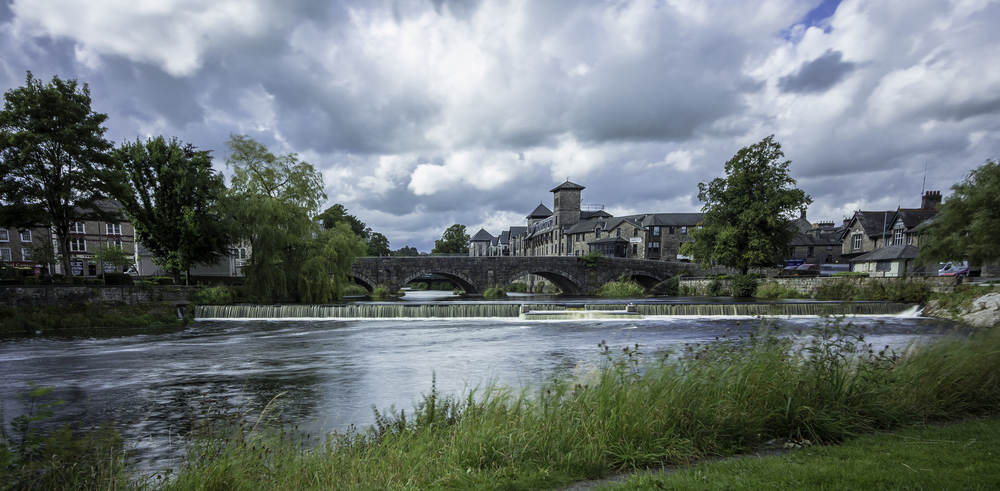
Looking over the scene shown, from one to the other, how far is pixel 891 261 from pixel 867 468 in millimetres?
46818

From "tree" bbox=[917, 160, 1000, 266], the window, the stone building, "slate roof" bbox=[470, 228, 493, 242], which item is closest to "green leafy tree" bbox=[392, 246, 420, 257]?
"slate roof" bbox=[470, 228, 493, 242]

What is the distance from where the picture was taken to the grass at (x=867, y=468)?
3461 mm

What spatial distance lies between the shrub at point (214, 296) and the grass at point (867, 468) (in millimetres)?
28059

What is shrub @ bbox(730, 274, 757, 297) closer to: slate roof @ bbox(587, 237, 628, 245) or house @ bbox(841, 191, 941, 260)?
house @ bbox(841, 191, 941, 260)

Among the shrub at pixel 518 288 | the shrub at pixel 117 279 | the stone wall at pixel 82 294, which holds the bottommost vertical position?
the shrub at pixel 518 288

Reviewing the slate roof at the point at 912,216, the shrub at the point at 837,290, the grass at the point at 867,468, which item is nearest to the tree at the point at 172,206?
the grass at the point at 867,468

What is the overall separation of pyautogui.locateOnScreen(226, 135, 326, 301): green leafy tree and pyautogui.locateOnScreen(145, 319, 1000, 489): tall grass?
2306 centimetres

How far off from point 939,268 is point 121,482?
4838 centimetres

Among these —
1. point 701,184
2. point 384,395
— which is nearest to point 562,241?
point 701,184

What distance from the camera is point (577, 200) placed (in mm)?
82312

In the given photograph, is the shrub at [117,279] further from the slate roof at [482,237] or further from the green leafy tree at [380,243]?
the slate roof at [482,237]

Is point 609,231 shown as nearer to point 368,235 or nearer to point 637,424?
point 368,235

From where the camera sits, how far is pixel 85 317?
21.5 meters

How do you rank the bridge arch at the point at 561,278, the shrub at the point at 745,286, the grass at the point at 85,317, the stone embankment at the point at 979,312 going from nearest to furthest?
1. the stone embankment at the point at 979,312
2. the grass at the point at 85,317
3. the shrub at the point at 745,286
4. the bridge arch at the point at 561,278
